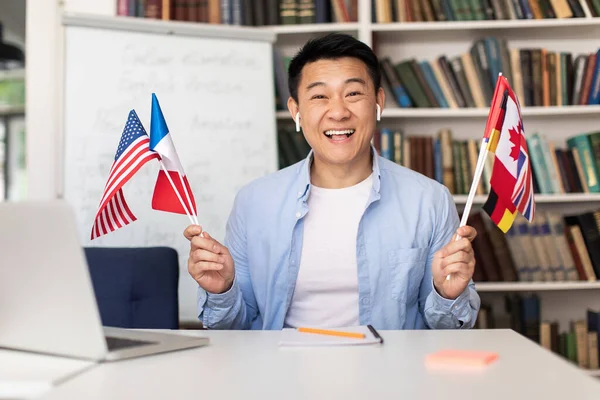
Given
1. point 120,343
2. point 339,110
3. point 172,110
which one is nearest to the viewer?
point 120,343

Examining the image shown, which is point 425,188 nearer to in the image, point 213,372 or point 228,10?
point 213,372

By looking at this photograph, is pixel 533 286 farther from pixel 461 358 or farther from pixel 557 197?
pixel 461 358

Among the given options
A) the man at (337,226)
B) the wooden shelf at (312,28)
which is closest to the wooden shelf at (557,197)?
the wooden shelf at (312,28)

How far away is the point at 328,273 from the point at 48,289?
93cm

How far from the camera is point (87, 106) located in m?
3.04

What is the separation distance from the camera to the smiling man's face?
77.4 inches

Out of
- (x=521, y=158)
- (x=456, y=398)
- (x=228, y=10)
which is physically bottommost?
(x=456, y=398)

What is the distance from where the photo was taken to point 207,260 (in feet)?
4.86

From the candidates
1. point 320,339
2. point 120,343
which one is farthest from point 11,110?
point 320,339

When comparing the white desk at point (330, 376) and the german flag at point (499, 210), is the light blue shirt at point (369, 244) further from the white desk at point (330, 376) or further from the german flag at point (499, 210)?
the white desk at point (330, 376)

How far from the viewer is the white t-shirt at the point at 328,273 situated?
185 centimetres

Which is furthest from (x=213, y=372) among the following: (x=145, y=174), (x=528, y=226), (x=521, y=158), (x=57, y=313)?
(x=528, y=226)

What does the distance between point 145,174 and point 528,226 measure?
169 cm

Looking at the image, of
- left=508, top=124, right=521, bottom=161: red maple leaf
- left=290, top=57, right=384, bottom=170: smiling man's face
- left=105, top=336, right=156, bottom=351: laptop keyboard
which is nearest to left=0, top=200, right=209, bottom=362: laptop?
left=105, top=336, right=156, bottom=351: laptop keyboard
